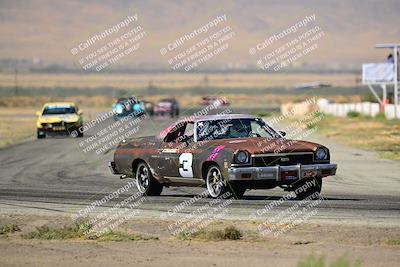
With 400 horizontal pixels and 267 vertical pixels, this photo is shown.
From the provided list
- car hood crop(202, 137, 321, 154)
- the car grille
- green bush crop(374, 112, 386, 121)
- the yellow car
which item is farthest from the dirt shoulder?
green bush crop(374, 112, 386, 121)

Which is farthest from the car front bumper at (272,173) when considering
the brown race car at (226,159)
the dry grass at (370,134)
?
the dry grass at (370,134)

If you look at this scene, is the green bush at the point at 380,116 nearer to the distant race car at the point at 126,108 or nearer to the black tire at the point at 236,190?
the distant race car at the point at 126,108

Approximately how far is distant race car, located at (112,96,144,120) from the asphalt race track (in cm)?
3575

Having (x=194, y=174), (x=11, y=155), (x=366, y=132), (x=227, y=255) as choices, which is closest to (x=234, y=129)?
(x=194, y=174)

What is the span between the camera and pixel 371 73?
6356 centimetres

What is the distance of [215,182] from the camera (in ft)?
53.6

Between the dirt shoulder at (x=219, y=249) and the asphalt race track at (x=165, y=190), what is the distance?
1.36 m

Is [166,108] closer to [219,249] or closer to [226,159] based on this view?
[226,159]

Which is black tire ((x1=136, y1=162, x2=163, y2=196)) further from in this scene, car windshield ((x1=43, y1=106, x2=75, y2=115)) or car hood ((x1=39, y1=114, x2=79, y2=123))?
car windshield ((x1=43, y1=106, x2=75, y2=115))

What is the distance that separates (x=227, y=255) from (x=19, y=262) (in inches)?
89.6

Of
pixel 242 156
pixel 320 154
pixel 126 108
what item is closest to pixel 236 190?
pixel 242 156

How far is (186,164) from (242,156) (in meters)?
1.42

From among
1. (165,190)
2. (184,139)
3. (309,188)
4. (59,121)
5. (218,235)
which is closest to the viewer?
(218,235)

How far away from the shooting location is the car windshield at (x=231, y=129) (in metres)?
16.8
